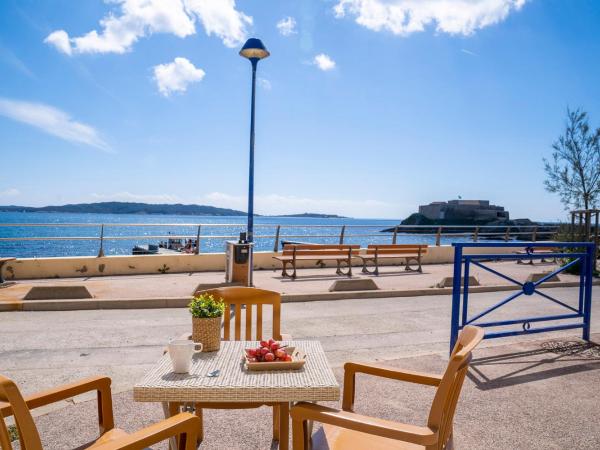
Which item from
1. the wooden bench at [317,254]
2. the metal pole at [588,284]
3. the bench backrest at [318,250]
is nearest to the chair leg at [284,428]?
the metal pole at [588,284]

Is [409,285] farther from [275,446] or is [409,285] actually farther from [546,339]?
[275,446]

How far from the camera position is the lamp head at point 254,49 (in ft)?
34.1

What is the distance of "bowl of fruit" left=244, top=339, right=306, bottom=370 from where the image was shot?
2689mm

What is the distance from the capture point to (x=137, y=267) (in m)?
12.6

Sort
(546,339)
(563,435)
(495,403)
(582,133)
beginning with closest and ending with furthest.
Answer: (563,435) → (495,403) → (546,339) → (582,133)

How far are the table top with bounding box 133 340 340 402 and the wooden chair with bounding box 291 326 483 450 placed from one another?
0.10 meters

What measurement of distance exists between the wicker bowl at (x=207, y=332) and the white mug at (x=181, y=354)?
0.38 m

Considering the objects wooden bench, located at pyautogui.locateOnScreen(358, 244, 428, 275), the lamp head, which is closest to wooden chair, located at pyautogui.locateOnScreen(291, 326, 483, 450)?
the lamp head

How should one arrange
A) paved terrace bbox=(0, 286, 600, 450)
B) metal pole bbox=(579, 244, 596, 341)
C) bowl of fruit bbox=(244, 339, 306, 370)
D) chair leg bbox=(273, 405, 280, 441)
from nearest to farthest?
1. bowl of fruit bbox=(244, 339, 306, 370)
2. chair leg bbox=(273, 405, 280, 441)
3. paved terrace bbox=(0, 286, 600, 450)
4. metal pole bbox=(579, 244, 596, 341)

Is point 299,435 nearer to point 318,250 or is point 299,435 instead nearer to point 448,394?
point 448,394

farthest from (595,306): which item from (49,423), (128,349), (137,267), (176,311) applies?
(137,267)

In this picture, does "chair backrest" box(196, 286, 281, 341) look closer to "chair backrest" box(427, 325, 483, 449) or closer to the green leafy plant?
the green leafy plant

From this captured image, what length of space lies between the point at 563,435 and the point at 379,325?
3.84m

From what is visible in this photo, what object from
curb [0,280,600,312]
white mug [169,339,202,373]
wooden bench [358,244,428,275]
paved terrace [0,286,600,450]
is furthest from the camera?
wooden bench [358,244,428,275]
